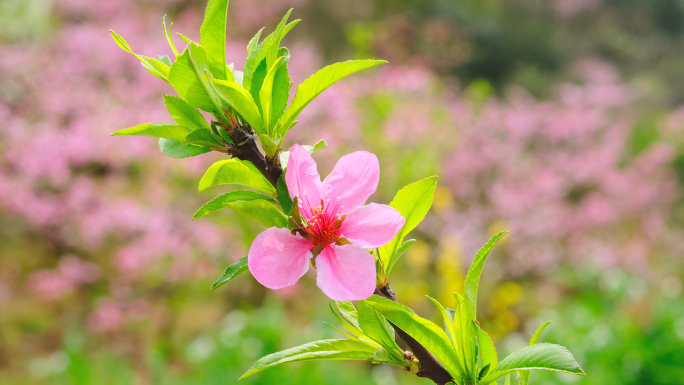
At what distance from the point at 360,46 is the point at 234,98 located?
3655mm

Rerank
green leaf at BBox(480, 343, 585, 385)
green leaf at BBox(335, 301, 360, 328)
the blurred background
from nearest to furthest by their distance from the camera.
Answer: green leaf at BBox(480, 343, 585, 385), green leaf at BBox(335, 301, 360, 328), the blurred background

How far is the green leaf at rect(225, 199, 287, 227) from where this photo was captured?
41 centimetres

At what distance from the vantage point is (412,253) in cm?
474

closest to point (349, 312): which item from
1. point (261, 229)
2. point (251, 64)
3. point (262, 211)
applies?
point (262, 211)

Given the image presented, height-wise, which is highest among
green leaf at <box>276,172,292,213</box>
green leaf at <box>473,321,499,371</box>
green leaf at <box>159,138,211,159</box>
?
green leaf at <box>159,138,211,159</box>

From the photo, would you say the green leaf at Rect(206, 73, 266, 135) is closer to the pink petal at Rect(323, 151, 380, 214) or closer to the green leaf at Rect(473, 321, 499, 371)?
the pink petal at Rect(323, 151, 380, 214)

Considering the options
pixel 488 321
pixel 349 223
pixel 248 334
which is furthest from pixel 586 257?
pixel 349 223

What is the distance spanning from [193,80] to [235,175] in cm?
9

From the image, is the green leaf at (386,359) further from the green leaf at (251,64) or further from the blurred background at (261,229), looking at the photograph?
the blurred background at (261,229)

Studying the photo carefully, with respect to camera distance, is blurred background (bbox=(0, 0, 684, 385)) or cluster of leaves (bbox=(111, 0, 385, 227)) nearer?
cluster of leaves (bbox=(111, 0, 385, 227))

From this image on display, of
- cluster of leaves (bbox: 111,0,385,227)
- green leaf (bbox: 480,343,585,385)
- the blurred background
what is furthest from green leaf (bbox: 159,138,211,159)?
the blurred background

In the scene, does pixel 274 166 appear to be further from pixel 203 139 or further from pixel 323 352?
pixel 323 352

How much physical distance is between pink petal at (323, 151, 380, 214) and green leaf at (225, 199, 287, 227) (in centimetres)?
5

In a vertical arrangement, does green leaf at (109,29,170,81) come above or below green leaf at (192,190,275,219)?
above
